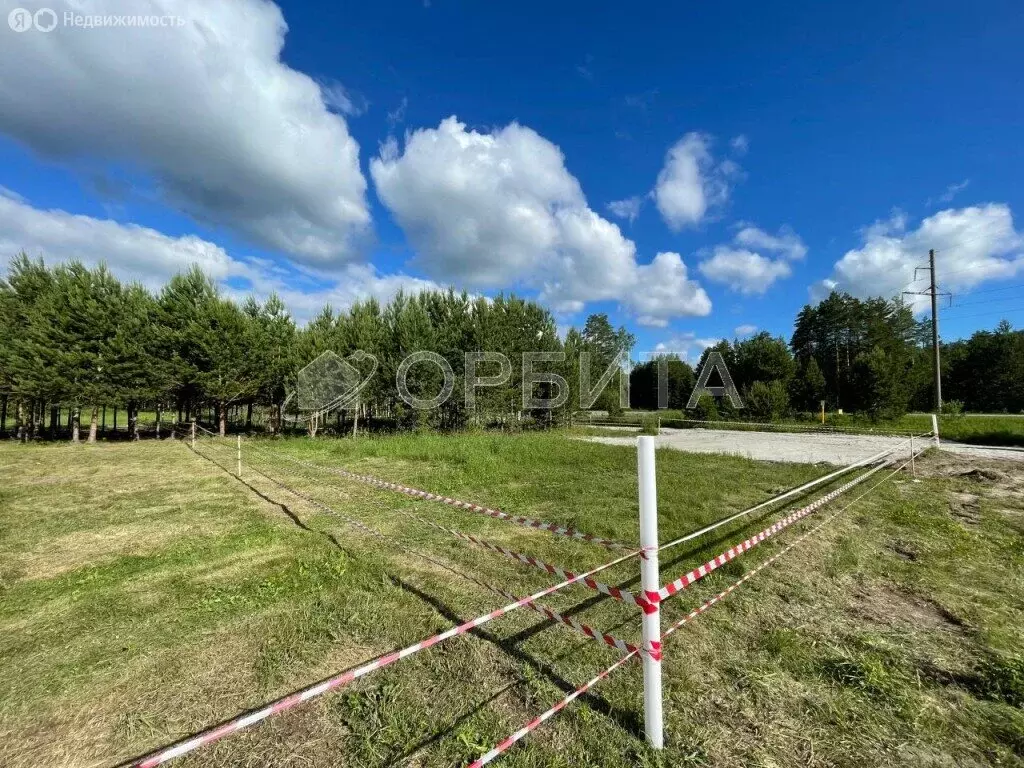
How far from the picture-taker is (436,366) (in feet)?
75.7

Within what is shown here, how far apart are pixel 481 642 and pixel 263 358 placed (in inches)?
910

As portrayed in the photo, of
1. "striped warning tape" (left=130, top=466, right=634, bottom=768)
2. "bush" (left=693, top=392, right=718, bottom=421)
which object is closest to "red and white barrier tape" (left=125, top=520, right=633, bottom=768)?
"striped warning tape" (left=130, top=466, right=634, bottom=768)

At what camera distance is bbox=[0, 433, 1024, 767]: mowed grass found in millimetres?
2387

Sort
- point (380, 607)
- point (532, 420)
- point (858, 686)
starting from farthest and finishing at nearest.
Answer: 1. point (532, 420)
2. point (380, 607)
3. point (858, 686)

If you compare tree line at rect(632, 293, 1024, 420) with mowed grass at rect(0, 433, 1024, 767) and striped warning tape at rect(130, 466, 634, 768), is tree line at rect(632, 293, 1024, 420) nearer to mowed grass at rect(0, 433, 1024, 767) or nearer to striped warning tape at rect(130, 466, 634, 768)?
mowed grass at rect(0, 433, 1024, 767)

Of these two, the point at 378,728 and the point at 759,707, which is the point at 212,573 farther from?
the point at 759,707

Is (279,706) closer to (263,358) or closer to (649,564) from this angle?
(649,564)

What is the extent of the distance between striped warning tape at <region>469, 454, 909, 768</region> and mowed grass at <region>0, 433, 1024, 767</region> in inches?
3.2

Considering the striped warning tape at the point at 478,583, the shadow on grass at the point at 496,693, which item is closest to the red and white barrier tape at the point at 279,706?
the shadow on grass at the point at 496,693

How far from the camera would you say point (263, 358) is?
72.7ft

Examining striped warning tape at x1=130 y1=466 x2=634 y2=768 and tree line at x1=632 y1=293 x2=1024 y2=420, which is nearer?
striped warning tape at x1=130 y1=466 x2=634 y2=768

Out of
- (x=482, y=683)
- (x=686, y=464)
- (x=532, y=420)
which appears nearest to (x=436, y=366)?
(x=532, y=420)

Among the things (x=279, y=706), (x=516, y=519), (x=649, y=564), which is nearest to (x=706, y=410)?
(x=516, y=519)

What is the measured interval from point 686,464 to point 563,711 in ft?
35.7
